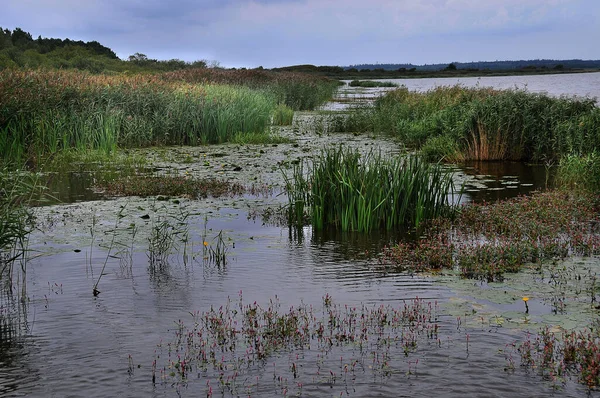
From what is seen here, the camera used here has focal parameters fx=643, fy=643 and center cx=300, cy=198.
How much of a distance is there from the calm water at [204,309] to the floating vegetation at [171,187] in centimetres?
192

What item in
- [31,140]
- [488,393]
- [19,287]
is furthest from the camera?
[31,140]

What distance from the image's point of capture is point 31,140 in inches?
741

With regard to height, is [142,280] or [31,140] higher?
[31,140]

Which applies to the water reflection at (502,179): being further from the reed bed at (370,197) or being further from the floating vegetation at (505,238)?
the reed bed at (370,197)

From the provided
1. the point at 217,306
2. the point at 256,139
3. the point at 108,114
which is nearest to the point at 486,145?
the point at 256,139

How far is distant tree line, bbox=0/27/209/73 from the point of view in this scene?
158 ft

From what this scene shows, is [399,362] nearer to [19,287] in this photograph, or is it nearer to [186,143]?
[19,287]

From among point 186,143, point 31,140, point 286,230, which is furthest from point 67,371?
point 186,143

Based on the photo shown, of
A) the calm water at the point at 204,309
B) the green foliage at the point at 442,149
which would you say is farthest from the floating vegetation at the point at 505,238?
the green foliage at the point at 442,149

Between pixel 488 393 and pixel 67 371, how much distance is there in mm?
3567

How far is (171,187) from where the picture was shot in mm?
14672

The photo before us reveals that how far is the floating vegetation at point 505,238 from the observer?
8875 mm

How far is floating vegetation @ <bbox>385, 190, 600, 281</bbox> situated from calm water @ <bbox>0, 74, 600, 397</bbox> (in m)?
Answer: 0.66

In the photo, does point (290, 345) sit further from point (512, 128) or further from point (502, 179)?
point (512, 128)
